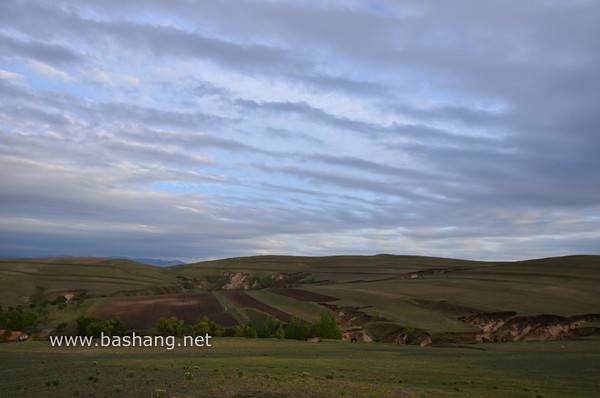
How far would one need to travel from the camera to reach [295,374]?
27484 mm

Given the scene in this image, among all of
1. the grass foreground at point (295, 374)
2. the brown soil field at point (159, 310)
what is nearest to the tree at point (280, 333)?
the brown soil field at point (159, 310)

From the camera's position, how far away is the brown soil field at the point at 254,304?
7797 cm

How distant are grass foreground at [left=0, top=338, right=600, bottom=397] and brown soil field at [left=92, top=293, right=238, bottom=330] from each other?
28019 mm

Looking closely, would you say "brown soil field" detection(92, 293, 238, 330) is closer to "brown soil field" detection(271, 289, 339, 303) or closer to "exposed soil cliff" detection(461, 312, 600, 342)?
"brown soil field" detection(271, 289, 339, 303)

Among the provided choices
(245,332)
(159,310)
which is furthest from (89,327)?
(245,332)

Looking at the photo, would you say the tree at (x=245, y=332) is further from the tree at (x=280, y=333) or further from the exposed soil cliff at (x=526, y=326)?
the exposed soil cliff at (x=526, y=326)

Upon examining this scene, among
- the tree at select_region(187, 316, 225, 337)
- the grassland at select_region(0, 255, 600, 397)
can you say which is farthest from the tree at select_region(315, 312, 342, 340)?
the tree at select_region(187, 316, 225, 337)

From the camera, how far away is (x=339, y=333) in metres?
67.2

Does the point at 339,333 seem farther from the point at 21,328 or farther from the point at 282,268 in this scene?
the point at 282,268

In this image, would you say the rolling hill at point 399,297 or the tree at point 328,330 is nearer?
the tree at point 328,330

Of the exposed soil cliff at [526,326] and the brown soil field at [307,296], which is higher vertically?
the brown soil field at [307,296]

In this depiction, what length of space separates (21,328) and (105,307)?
64.6 ft

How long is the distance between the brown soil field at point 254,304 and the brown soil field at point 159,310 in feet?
14.6

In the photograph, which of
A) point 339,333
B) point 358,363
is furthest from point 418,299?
point 358,363
